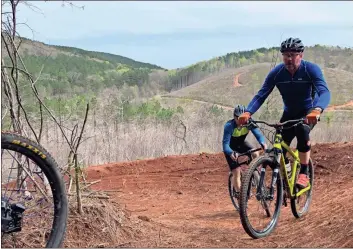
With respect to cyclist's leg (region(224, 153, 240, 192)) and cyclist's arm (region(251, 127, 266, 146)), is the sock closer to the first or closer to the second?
cyclist's arm (region(251, 127, 266, 146))

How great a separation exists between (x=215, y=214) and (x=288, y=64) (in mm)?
3070

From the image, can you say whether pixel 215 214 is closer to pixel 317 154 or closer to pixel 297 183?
pixel 297 183


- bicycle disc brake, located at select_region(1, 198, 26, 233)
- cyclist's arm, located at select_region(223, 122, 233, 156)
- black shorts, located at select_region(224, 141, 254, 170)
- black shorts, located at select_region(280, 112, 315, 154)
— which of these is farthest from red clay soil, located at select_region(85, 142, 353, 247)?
bicycle disc brake, located at select_region(1, 198, 26, 233)

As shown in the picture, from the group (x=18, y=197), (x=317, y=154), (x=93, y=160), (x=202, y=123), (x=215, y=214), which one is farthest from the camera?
(x=202, y=123)

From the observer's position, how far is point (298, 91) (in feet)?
21.1

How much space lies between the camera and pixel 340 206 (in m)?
6.77

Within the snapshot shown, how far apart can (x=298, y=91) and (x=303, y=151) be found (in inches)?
28.0

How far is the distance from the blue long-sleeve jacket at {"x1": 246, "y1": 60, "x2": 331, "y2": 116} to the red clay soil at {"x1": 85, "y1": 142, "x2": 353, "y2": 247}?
4.23ft

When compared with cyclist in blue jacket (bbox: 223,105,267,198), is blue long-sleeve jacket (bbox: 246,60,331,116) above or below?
above

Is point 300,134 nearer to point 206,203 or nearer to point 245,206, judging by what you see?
point 245,206

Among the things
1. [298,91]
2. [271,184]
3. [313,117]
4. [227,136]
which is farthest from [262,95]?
[227,136]

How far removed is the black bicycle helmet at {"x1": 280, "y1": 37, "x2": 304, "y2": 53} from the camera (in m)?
6.15

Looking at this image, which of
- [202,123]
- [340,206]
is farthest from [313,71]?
[202,123]

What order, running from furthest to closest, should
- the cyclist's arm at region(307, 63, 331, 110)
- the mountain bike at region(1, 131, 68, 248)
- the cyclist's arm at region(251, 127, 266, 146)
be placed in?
the cyclist's arm at region(251, 127, 266, 146)
the cyclist's arm at region(307, 63, 331, 110)
the mountain bike at region(1, 131, 68, 248)
